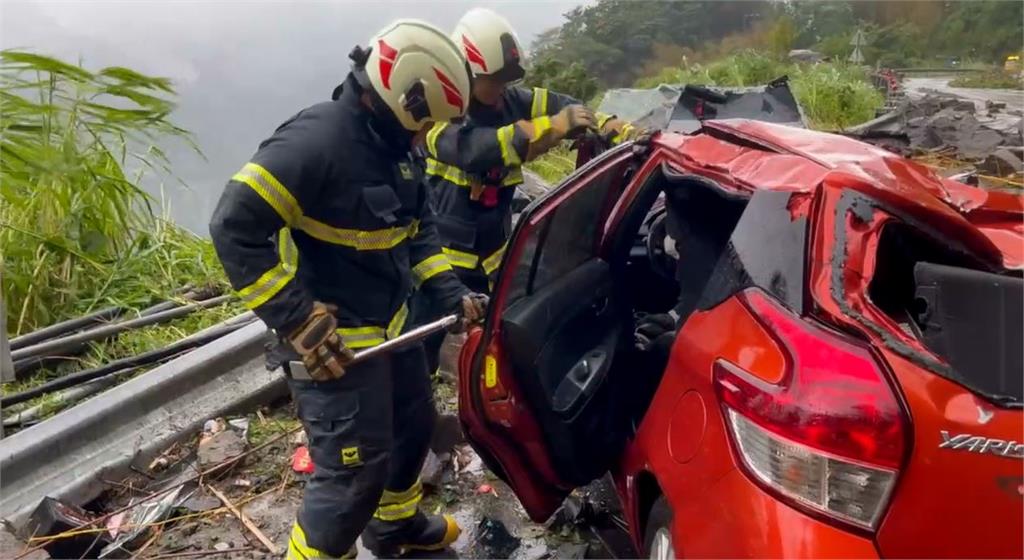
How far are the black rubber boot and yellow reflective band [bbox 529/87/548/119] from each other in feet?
6.82

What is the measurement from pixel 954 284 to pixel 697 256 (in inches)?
34.9

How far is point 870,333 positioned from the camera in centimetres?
155

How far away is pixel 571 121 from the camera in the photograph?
3.84m

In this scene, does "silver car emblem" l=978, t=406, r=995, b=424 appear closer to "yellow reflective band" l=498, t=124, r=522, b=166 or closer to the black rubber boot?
the black rubber boot

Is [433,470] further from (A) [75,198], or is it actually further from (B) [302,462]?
(A) [75,198]

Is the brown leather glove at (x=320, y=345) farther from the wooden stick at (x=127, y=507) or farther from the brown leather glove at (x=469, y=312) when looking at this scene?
the wooden stick at (x=127, y=507)

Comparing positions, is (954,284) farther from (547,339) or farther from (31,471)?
(31,471)

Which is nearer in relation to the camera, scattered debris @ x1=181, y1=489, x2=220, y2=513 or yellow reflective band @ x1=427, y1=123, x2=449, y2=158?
scattered debris @ x1=181, y1=489, x2=220, y2=513

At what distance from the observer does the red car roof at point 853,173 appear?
5.91 ft

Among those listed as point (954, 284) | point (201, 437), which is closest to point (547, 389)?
point (954, 284)

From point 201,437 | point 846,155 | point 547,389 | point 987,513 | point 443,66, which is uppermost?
point 443,66

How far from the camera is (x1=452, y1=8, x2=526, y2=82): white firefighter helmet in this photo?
3.88m

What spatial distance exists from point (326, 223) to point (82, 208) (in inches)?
141

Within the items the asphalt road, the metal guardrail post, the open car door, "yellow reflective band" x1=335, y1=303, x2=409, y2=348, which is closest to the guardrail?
the metal guardrail post
